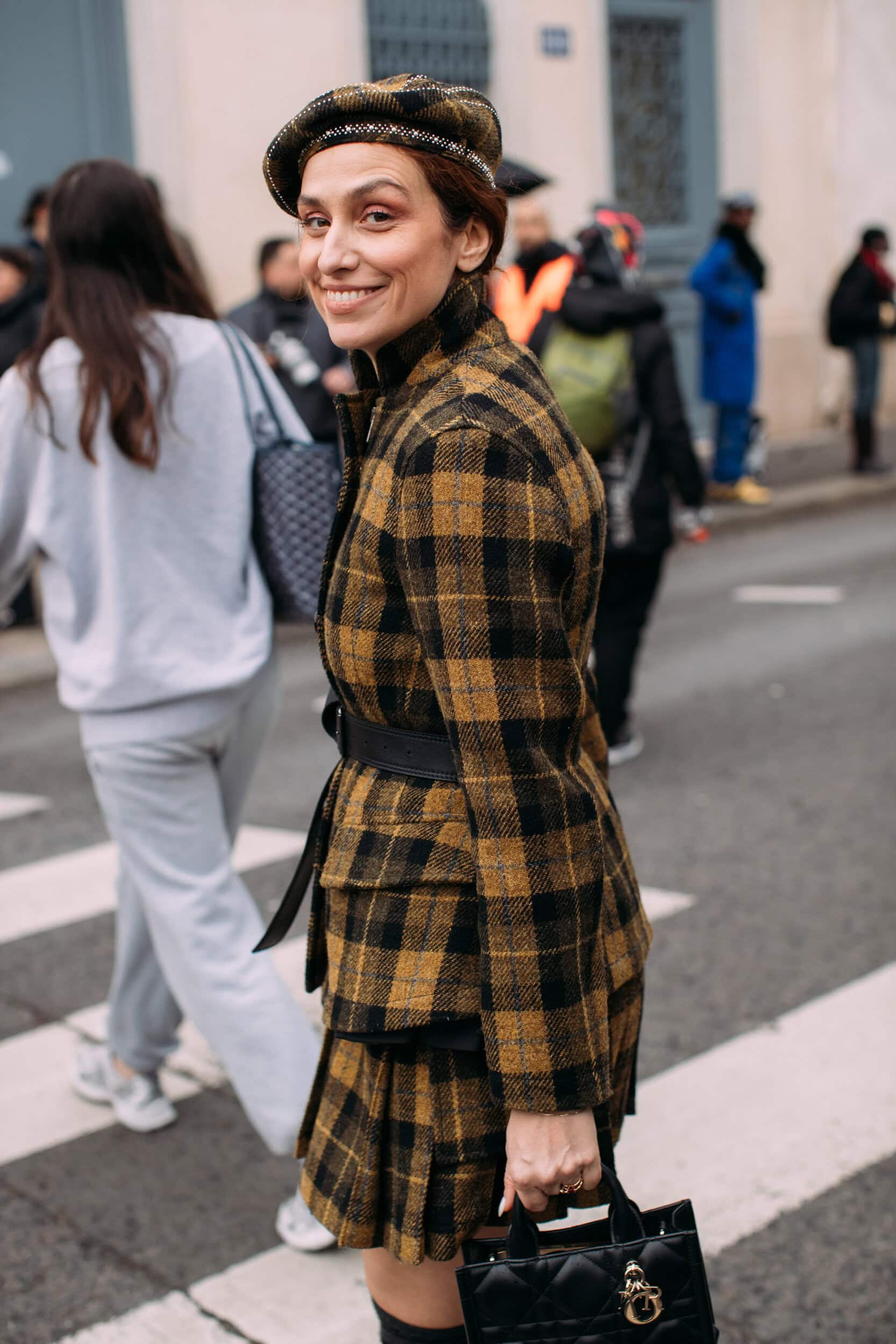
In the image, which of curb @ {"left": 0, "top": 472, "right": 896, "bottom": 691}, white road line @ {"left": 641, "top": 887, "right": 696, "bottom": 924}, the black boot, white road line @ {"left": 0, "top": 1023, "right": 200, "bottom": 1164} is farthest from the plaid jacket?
the black boot

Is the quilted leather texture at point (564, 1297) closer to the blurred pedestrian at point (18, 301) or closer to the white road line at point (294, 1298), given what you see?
the white road line at point (294, 1298)

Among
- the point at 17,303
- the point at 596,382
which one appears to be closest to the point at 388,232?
the point at 596,382

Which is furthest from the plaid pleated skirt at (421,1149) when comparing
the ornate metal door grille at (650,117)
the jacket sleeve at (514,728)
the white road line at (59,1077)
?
the ornate metal door grille at (650,117)

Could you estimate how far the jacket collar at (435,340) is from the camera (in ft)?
5.81

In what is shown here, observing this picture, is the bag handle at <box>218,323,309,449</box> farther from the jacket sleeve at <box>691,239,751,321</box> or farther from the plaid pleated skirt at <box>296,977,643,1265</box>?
the jacket sleeve at <box>691,239,751,321</box>

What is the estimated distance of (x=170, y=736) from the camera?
120 inches

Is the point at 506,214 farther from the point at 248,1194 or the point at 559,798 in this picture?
the point at 248,1194

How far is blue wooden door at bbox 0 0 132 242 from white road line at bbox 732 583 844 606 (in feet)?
18.7

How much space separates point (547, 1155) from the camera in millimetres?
1658

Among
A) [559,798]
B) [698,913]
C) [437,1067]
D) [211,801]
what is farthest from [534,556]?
[698,913]

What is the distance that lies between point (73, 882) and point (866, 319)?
37.5 ft

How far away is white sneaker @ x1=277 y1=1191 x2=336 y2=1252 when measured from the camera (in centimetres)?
306

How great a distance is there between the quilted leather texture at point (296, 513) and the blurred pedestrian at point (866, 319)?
41.4 feet

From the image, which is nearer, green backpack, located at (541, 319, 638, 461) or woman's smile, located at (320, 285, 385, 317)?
woman's smile, located at (320, 285, 385, 317)
